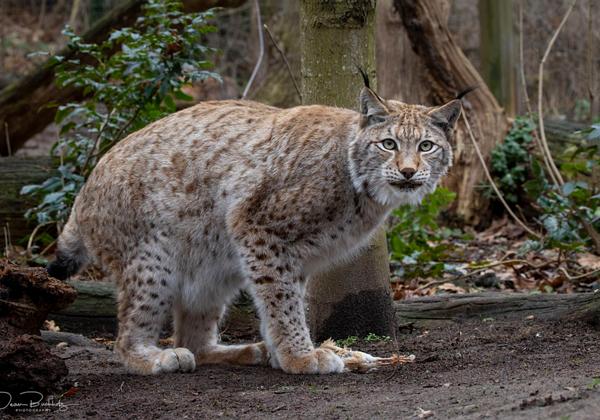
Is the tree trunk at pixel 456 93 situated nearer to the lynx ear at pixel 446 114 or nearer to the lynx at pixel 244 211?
the lynx at pixel 244 211

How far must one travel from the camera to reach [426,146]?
4.52 meters

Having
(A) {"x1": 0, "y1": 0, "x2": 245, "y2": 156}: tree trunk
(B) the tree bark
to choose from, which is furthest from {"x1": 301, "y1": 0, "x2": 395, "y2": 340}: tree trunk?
(A) {"x1": 0, "y1": 0, "x2": 245, "y2": 156}: tree trunk

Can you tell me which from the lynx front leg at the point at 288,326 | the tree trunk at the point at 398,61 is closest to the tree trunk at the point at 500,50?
the tree trunk at the point at 398,61

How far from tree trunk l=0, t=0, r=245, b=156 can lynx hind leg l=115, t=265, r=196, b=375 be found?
148 inches

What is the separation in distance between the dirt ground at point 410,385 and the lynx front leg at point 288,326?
0.10 meters

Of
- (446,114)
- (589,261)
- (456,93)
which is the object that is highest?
(456,93)

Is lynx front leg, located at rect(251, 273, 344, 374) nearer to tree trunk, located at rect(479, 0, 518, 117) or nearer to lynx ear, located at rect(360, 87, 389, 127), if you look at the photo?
lynx ear, located at rect(360, 87, 389, 127)

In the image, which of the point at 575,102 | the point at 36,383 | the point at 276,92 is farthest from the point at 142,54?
the point at 575,102

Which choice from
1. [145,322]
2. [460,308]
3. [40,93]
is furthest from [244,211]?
[40,93]

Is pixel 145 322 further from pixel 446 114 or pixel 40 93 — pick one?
pixel 40 93

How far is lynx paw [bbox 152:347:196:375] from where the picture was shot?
4.61 metres

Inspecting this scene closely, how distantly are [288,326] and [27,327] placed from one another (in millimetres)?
1268

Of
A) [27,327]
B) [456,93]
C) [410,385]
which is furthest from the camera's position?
[456,93]

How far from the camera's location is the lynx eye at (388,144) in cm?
448
